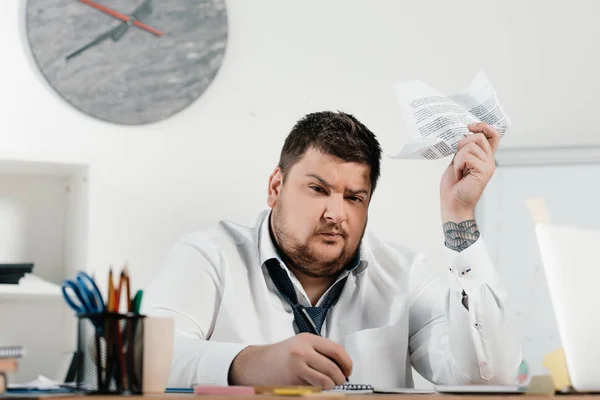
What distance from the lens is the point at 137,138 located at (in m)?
2.58

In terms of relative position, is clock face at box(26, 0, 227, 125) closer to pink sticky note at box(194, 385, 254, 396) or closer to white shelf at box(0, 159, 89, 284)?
white shelf at box(0, 159, 89, 284)

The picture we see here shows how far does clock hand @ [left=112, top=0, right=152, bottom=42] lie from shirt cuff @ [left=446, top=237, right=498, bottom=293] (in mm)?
1315

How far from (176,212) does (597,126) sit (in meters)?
1.32

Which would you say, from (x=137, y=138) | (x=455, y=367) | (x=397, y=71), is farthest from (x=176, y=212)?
(x=455, y=367)

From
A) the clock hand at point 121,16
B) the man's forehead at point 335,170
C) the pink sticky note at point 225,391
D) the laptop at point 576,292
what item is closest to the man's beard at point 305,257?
the man's forehead at point 335,170

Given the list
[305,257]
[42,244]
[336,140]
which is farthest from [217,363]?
[42,244]

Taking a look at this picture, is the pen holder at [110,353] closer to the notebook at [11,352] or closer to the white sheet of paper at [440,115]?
the notebook at [11,352]

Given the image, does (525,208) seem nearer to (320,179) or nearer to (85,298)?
(320,179)

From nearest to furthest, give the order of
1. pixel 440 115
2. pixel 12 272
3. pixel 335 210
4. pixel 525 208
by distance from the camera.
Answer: pixel 440 115
pixel 335 210
pixel 12 272
pixel 525 208

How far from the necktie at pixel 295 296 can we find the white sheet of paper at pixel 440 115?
54cm

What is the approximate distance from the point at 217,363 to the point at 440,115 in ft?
2.09

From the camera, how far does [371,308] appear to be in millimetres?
2137

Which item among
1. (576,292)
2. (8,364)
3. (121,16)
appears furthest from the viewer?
(121,16)

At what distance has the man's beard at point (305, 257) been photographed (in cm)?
211
